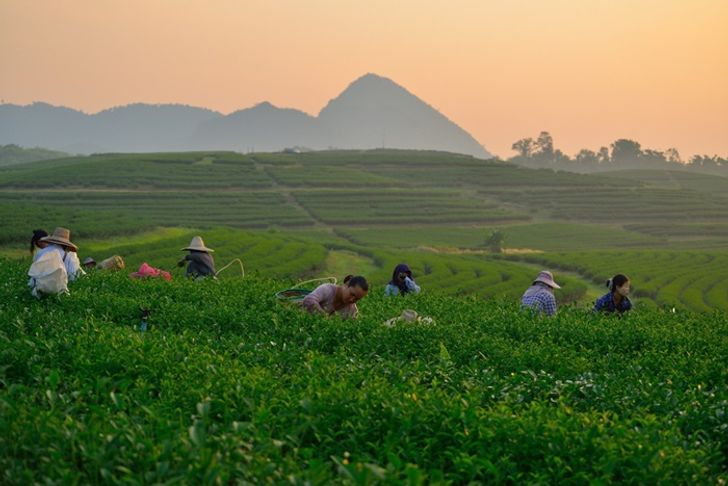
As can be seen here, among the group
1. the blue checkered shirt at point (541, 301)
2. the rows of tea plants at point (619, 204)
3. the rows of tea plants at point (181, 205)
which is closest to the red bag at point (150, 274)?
the blue checkered shirt at point (541, 301)

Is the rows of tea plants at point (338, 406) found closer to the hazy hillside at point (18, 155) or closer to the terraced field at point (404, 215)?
the terraced field at point (404, 215)

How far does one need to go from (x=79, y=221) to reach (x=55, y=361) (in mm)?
38778

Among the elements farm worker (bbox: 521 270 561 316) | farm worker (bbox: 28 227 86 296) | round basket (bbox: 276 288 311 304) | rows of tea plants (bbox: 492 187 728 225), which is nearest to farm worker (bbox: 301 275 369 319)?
round basket (bbox: 276 288 311 304)

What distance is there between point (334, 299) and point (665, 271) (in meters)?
34.9

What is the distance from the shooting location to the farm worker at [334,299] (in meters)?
10.7

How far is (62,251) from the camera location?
1342cm

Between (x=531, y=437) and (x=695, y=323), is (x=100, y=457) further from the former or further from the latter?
(x=695, y=323)

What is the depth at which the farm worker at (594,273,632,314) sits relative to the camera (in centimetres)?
1374

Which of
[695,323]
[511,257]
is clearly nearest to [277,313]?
[695,323]

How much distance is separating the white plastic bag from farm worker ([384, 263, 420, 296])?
23.2 ft

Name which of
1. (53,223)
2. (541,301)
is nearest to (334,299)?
(541,301)

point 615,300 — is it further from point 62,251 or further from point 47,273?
point 62,251

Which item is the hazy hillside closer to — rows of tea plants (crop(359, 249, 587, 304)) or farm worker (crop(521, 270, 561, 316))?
rows of tea plants (crop(359, 249, 587, 304))

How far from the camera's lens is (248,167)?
92125 millimetres
